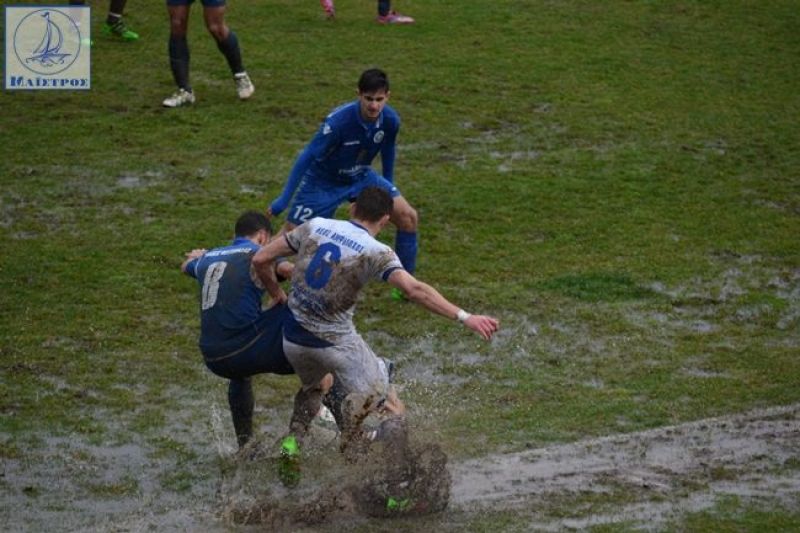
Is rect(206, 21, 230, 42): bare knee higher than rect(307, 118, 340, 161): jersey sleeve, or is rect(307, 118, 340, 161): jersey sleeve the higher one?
rect(307, 118, 340, 161): jersey sleeve

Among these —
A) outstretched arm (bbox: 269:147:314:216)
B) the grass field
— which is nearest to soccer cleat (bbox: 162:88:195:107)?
the grass field

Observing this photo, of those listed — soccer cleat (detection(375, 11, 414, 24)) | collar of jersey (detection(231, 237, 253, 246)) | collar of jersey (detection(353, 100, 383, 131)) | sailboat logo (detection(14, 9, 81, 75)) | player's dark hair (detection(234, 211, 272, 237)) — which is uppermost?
collar of jersey (detection(353, 100, 383, 131))

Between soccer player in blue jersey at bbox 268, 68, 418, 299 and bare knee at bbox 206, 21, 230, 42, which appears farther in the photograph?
bare knee at bbox 206, 21, 230, 42

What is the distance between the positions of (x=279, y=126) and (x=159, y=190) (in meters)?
2.19

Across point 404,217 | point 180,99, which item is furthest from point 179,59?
point 404,217

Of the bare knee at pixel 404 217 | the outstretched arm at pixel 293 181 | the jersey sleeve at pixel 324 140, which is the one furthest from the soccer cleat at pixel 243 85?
the outstretched arm at pixel 293 181

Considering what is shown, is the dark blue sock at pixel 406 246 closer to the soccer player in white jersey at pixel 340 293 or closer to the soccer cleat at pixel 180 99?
the soccer player in white jersey at pixel 340 293

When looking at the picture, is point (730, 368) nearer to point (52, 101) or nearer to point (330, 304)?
point (330, 304)

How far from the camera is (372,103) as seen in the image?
1089cm

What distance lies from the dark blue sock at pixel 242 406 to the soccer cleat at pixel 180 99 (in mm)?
7908

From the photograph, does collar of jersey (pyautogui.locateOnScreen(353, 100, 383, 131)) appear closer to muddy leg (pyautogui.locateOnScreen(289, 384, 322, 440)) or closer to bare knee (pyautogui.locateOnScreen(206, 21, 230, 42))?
muddy leg (pyautogui.locateOnScreen(289, 384, 322, 440))

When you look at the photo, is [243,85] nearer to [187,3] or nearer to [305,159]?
[187,3]

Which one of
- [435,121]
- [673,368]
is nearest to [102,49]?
[435,121]

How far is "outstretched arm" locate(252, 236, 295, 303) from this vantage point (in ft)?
27.6
